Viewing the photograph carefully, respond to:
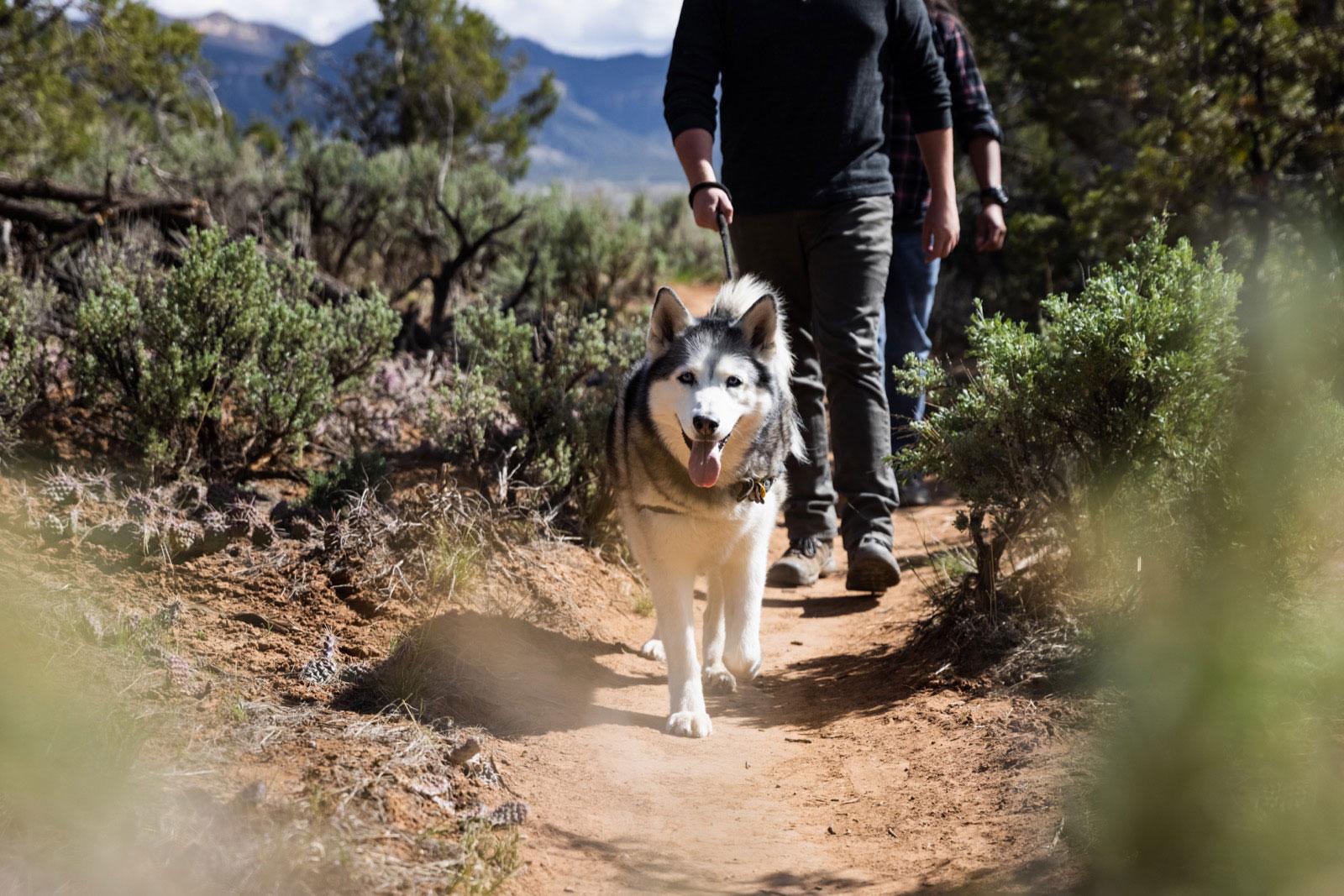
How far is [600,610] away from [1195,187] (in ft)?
22.3

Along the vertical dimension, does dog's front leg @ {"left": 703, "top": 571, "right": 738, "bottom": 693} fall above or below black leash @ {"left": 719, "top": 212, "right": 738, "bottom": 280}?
below

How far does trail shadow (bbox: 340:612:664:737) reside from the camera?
3471mm

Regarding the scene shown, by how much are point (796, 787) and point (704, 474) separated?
1058mm

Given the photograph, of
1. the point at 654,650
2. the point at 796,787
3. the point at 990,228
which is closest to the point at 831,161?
the point at 990,228

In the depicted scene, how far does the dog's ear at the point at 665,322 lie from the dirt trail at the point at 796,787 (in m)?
1.34

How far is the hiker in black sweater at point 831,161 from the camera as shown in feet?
15.6

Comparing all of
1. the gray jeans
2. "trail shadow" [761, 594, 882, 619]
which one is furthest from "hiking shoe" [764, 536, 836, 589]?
the gray jeans

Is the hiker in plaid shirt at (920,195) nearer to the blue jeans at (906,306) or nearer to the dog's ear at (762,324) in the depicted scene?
the blue jeans at (906,306)

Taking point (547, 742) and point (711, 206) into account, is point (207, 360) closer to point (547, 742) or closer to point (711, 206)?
point (711, 206)

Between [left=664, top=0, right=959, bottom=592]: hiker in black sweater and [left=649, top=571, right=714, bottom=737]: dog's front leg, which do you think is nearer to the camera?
[left=649, top=571, right=714, bottom=737]: dog's front leg

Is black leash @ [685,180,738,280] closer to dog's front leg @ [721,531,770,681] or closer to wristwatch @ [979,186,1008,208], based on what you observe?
dog's front leg @ [721,531,770,681]

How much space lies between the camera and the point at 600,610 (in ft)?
16.4

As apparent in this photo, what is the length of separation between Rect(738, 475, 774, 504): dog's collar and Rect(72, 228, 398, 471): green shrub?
2375mm

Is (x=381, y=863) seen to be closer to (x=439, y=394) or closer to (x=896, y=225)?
(x=439, y=394)
